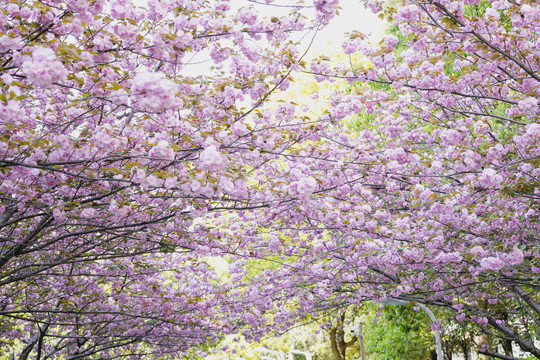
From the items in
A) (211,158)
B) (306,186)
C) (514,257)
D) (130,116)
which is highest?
(130,116)

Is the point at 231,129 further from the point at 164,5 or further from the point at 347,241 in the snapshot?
the point at 347,241

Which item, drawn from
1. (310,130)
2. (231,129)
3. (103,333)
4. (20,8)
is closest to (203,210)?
(231,129)

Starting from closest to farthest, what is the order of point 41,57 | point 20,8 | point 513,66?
1. point 41,57
2. point 20,8
3. point 513,66

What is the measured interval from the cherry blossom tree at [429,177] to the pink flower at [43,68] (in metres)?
2.32

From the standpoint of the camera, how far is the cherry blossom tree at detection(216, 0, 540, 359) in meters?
4.44

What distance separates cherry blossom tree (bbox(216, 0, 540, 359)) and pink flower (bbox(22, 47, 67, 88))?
232 cm

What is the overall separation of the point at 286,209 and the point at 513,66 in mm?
3088

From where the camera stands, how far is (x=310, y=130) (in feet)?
18.5

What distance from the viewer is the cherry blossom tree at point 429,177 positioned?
4441mm

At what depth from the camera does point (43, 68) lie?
261cm

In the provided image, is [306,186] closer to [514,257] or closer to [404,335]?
[514,257]

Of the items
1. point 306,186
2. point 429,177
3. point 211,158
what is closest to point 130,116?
point 211,158

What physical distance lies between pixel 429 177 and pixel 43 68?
4.74 m

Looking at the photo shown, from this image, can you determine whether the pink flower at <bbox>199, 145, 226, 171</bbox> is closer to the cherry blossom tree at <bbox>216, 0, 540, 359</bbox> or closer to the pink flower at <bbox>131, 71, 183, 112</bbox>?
Answer: the pink flower at <bbox>131, 71, 183, 112</bbox>
